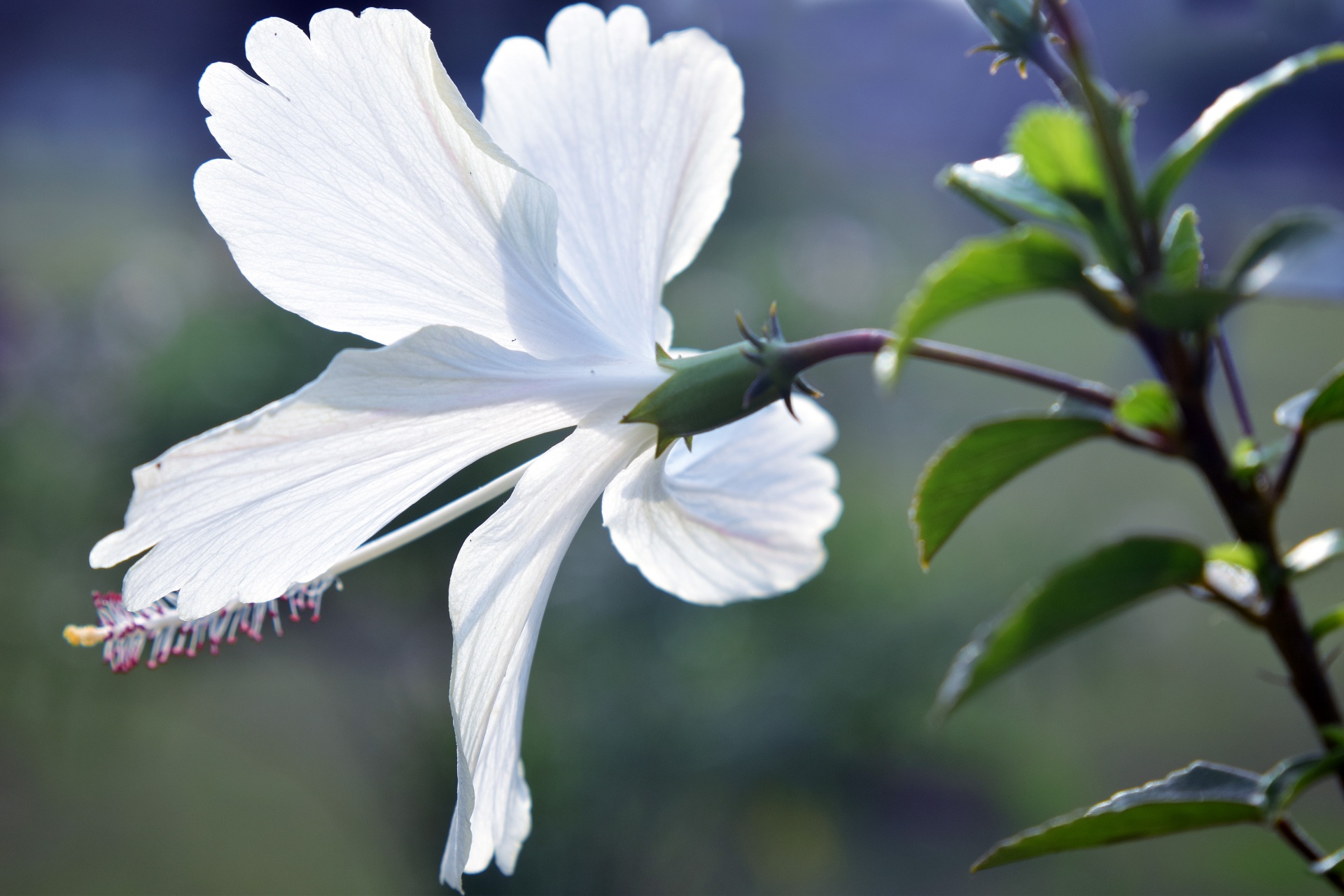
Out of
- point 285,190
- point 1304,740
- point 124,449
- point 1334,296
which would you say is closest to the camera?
point 1334,296

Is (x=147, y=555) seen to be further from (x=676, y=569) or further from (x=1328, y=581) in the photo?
(x=1328, y=581)

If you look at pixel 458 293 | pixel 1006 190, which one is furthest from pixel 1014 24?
pixel 458 293

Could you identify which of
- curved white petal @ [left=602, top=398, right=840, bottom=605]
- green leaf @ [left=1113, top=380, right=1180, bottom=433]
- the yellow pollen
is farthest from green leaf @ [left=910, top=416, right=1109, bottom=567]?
the yellow pollen

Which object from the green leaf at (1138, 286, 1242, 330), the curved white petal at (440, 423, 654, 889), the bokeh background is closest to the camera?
the green leaf at (1138, 286, 1242, 330)

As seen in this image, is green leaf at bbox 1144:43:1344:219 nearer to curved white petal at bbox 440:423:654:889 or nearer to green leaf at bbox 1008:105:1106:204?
green leaf at bbox 1008:105:1106:204

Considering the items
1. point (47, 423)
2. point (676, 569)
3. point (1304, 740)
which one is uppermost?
point (47, 423)

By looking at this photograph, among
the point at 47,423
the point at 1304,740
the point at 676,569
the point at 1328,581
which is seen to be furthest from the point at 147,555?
the point at 1328,581
